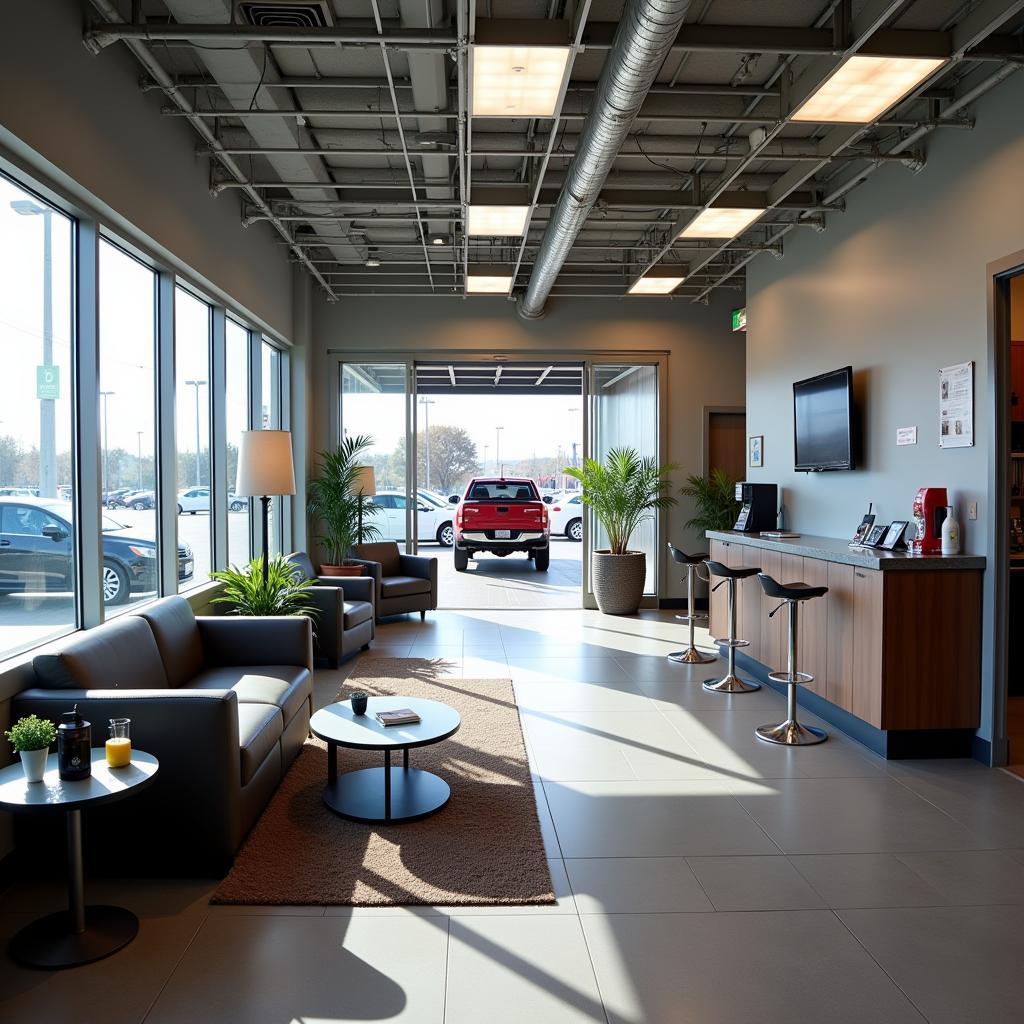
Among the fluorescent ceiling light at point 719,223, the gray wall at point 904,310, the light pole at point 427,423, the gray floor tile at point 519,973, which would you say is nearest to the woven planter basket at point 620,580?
the gray wall at point 904,310

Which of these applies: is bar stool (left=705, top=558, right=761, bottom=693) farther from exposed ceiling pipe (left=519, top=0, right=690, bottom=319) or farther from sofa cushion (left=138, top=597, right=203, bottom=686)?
sofa cushion (left=138, top=597, right=203, bottom=686)

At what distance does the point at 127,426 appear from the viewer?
4.64 m

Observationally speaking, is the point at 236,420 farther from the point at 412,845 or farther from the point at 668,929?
the point at 668,929

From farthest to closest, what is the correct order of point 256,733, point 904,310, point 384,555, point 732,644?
point 384,555 → point 732,644 → point 904,310 → point 256,733

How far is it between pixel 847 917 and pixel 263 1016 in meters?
1.85

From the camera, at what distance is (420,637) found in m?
7.45

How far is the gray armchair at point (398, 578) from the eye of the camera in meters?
7.94

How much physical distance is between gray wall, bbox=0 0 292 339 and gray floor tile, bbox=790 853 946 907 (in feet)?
13.5

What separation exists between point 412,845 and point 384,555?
537cm

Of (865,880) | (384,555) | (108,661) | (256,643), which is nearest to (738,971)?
(865,880)

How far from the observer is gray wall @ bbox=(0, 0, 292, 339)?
3227 mm

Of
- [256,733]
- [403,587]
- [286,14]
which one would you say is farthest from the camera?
[403,587]

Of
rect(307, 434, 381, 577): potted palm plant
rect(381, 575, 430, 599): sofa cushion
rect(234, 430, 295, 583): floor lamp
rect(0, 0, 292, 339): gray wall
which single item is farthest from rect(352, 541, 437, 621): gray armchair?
rect(0, 0, 292, 339): gray wall

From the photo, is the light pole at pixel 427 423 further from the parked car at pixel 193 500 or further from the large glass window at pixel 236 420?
the parked car at pixel 193 500
